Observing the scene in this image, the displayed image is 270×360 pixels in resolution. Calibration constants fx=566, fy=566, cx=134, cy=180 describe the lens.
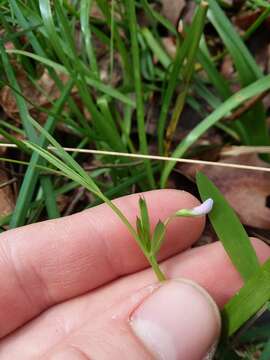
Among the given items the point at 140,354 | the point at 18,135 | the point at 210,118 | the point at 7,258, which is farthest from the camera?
the point at 18,135

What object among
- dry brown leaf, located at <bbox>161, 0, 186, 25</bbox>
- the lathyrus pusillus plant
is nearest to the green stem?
the lathyrus pusillus plant

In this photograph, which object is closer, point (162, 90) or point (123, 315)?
point (123, 315)

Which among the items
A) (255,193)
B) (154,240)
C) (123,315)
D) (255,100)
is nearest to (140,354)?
(123,315)

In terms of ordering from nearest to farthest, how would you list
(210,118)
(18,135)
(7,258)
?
(7,258), (210,118), (18,135)

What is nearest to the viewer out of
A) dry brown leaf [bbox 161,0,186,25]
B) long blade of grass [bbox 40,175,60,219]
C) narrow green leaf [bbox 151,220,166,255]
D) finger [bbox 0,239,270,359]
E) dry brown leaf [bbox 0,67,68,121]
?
narrow green leaf [bbox 151,220,166,255]

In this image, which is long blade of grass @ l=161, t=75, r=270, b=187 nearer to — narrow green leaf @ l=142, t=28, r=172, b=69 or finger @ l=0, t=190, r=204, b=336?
finger @ l=0, t=190, r=204, b=336

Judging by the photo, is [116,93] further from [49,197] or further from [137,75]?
[49,197]

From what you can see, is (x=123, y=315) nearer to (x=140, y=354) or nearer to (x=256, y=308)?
(x=140, y=354)
